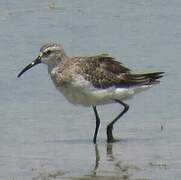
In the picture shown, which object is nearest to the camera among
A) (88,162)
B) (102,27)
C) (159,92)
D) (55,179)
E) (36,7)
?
(55,179)

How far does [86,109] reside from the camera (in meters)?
12.5

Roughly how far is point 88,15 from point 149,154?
6.86 metres

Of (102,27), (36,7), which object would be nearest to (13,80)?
(102,27)

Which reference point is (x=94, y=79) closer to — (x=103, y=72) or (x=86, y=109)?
(x=103, y=72)

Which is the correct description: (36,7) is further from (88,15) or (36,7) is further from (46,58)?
(46,58)

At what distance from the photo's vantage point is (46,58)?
457 inches

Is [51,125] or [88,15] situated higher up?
[88,15]

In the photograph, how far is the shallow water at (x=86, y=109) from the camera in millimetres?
9938

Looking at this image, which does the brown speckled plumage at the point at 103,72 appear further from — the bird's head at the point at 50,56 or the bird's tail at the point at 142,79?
the bird's head at the point at 50,56

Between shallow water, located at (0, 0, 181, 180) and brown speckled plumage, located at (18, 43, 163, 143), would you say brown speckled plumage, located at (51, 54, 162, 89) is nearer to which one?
brown speckled plumage, located at (18, 43, 163, 143)

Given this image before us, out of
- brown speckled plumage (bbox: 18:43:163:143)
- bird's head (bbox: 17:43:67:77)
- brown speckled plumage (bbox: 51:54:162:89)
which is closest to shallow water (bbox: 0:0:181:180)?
brown speckled plumage (bbox: 18:43:163:143)

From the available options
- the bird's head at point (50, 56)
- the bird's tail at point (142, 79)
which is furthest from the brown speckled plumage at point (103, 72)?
the bird's head at point (50, 56)

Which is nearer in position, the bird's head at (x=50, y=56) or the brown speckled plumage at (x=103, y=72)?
the brown speckled plumage at (x=103, y=72)

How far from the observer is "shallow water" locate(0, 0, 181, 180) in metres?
9.94
